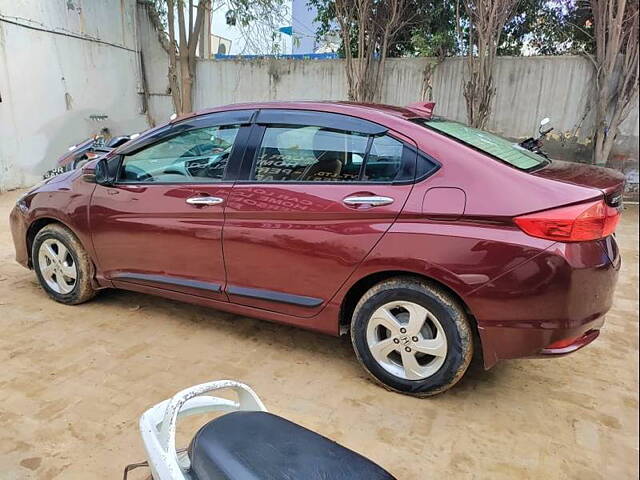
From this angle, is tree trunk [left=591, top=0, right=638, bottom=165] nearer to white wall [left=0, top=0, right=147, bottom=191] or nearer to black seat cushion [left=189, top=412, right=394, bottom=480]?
black seat cushion [left=189, top=412, right=394, bottom=480]

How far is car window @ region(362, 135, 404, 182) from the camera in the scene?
252 cm

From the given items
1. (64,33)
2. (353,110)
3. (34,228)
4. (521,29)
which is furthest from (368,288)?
(64,33)

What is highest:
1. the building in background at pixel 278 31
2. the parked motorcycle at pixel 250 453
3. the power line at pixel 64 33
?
the building in background at pixel 278 31

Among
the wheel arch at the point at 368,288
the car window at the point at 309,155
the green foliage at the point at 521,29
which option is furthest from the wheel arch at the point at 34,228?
the green foliage at the point at 521,29

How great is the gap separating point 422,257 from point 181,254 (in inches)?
64.5

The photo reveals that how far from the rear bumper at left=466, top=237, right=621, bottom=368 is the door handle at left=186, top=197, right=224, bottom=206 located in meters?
1.60

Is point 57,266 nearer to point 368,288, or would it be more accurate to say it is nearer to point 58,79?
point 368,288

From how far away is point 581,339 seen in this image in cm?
231

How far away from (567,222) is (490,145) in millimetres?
701

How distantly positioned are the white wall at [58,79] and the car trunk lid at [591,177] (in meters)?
8.68

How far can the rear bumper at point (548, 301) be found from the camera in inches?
84.4

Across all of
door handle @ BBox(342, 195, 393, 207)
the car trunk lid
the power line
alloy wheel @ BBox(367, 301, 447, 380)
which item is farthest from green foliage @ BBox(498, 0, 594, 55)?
the power line

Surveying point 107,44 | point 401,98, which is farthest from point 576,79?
point 107,44

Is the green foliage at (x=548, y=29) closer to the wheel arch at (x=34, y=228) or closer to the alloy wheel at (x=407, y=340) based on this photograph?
the alloy wheel at (x=407, y=340)
